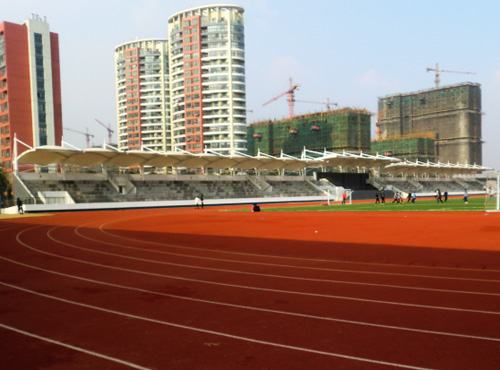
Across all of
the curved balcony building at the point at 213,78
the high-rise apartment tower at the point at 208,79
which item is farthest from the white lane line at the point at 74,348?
the curved balcony building at the point at 213,78

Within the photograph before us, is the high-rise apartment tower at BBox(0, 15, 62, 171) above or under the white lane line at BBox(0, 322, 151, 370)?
above

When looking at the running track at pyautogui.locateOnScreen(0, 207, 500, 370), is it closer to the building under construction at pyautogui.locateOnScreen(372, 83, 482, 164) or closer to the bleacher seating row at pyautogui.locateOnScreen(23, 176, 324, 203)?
the bleacher seating row at pyautogui.locateOnScreen(23, 176, 324, 203)

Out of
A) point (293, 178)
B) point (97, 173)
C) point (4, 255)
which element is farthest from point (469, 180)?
point (4, 255)

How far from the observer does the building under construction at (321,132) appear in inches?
5044

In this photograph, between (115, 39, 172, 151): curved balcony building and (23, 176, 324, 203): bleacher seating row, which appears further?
(115, 39, 172, 151): curved balcony building

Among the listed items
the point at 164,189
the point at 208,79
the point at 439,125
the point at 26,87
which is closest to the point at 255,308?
the point at 164,189

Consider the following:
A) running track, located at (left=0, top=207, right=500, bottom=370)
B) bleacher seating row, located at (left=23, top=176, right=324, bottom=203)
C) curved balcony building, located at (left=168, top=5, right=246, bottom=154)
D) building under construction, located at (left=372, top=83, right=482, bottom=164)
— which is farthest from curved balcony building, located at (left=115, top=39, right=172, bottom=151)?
running track, located at (left=0, top=207, right=500, bottom=370)

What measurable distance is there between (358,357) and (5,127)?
8468cm

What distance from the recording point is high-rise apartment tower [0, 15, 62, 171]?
73938 millimetres

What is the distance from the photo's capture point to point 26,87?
75625mm

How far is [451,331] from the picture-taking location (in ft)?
18.2

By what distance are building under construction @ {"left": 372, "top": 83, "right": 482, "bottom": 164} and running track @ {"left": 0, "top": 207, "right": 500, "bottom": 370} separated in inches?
5792

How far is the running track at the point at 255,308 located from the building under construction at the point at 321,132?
11837 cm

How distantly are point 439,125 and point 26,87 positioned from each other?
15232 centimetres
